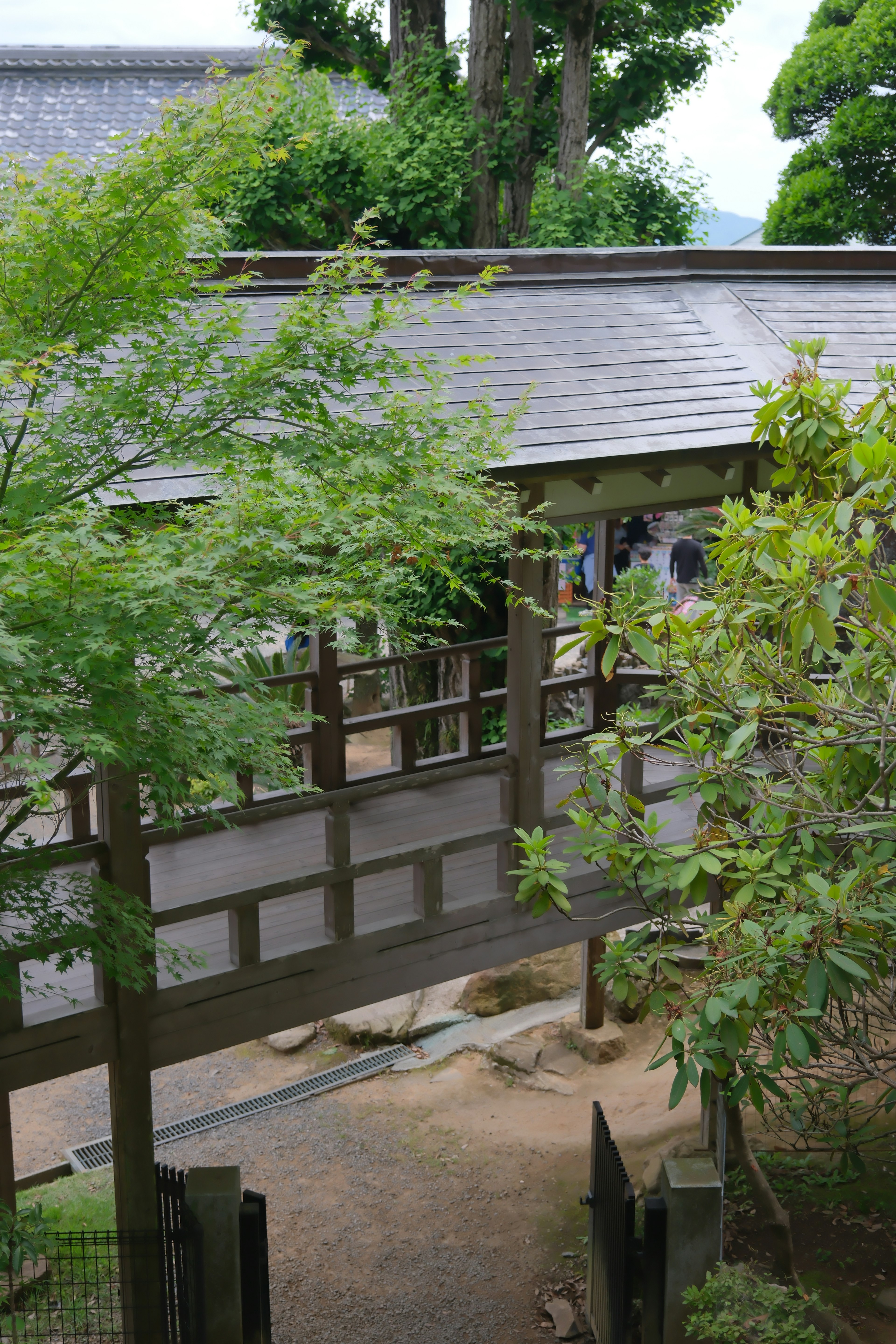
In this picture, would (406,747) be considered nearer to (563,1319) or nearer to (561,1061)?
(561,1061)

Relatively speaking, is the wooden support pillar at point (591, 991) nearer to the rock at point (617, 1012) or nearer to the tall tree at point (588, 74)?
the rock at point (617, 1012)

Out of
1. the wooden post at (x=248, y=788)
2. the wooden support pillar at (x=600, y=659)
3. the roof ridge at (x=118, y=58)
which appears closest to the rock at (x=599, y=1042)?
the wooden support pillar at (x=600, y=659)

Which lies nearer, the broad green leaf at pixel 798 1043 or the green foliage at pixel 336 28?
the broad green leaf at pixel 798 1043

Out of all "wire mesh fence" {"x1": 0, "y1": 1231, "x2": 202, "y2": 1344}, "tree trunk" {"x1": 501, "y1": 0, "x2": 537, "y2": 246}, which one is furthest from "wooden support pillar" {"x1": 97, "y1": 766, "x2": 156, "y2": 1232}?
"tree trunk" {"x1": 501, "y1": 0, "x2": 537, "y2": 246}

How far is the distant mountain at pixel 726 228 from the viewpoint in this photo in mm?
14266

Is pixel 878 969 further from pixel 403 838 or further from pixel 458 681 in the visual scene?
pixel 458 681

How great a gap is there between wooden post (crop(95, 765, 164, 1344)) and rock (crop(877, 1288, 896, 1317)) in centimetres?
365

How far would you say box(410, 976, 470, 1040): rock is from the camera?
9.92 meters

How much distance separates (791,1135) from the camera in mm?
7801

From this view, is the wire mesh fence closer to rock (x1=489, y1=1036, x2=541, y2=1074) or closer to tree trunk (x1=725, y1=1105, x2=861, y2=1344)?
tree trunk (x1=725, y1=1105, x2=861, y2=1344)

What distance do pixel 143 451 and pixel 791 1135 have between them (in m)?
6.40

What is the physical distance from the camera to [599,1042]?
9336 millimetres

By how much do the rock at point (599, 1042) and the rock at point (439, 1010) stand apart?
1001 mm

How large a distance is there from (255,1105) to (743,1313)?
4.72 m
